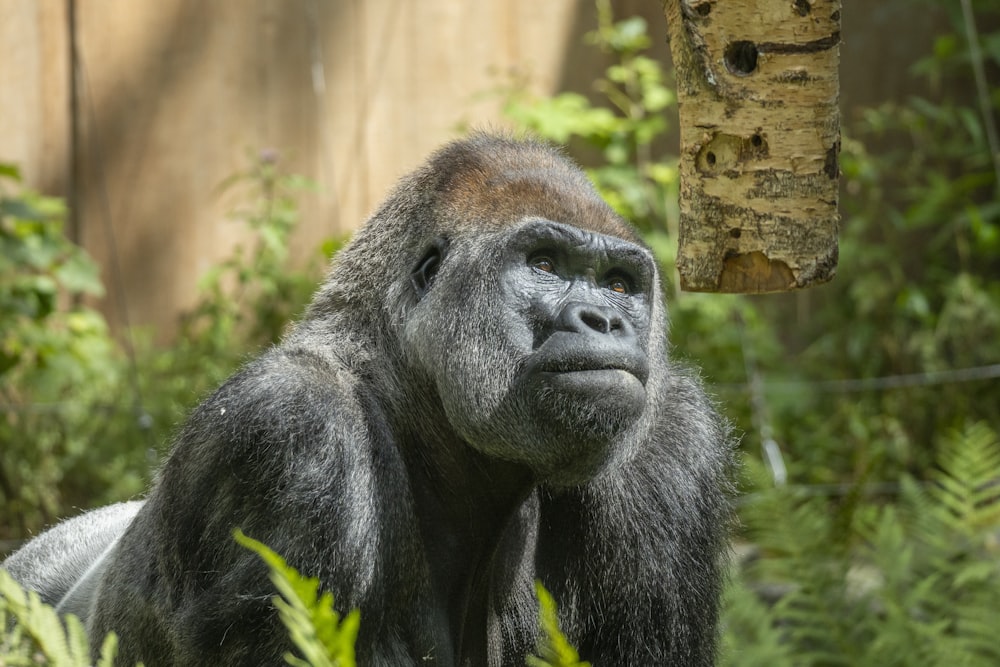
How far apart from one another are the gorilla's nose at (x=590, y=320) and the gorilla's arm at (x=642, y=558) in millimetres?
631

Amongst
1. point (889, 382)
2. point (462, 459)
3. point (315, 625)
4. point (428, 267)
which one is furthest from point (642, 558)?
point (889, 382)

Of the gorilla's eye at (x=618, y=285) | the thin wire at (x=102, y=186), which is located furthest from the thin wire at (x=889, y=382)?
the thin wire at (x=102, y=186)

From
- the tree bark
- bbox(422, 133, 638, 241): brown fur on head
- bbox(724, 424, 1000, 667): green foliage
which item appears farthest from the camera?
bbox(724, 424, 1000, 667): green foliage

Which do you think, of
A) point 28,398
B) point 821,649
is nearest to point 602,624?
point 821,649

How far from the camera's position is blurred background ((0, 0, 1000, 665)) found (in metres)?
8.19

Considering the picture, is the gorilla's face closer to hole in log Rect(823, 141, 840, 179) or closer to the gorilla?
the gorilla

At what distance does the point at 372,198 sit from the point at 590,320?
253 inches

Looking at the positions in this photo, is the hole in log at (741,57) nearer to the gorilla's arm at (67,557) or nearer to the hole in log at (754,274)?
the hole in log at (754,274)

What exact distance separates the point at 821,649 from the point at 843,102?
5.81 m

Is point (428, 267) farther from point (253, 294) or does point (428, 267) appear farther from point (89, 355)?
point (253, 294)

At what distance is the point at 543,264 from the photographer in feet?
12.6

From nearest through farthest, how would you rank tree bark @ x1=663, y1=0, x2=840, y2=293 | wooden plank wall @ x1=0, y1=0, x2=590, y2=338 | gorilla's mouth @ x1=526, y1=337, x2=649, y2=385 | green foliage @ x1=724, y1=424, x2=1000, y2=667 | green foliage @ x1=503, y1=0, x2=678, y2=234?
1. tree bark @ x1=663, y1=0, x2=840, y2=293
2. gorilla's mouth @ x1=526, y1=337, x2=649, y2=385
3. green foliage @ x1=724, y1=424, x2=1000, y2=667
4. green foliage @ x1=503, y1=0, x2=678, y2=234
5. wooden plank wall @ x1=0, y1=0, x2=590, y2=338

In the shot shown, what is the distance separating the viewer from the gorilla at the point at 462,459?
3473 mm

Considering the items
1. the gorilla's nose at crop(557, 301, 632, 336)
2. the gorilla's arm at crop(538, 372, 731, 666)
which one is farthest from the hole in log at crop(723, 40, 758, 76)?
the gorilla's arm at crop(538, 372, 731, 666)
